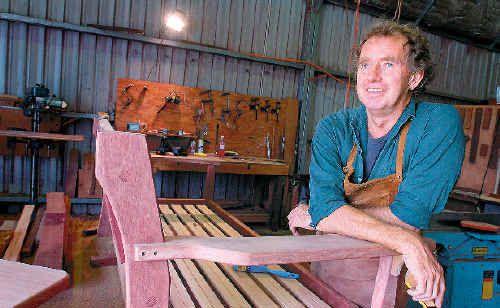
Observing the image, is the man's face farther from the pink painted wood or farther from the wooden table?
the wooden table

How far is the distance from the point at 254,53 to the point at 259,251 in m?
6.15

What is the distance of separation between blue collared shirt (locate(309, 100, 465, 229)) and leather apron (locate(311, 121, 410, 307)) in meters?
0.03

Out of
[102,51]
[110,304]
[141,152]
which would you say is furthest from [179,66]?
[141,152]

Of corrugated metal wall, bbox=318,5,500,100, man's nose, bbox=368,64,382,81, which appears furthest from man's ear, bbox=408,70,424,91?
corrugated metal wall, bbox=318,5,500,100

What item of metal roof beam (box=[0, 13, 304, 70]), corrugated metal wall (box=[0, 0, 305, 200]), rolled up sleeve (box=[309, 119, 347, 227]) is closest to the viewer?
rolled up sleeve (box=[309, 119, 347, 227])

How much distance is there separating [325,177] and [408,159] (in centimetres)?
37

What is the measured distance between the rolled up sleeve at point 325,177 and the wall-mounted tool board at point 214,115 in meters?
4.55

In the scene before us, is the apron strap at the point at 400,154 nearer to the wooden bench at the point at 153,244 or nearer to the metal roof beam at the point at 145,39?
the wooden bench at the point at 153,244

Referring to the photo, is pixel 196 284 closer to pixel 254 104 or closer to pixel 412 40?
pixel 412 40

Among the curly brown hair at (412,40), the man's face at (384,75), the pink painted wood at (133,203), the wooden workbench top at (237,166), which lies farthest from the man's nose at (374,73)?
the wooden workbench top at (237,166)

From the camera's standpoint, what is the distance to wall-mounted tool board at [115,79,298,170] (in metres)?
5.91

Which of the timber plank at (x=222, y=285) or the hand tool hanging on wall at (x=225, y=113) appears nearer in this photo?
the timber plank at (x=222, y=285)

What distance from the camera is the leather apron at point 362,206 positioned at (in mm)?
1750

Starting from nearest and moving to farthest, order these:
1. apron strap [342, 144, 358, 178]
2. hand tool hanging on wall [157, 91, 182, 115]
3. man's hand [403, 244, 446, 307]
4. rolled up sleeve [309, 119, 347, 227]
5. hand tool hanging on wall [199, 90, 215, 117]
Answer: man's hand [403, 244, 446, 307]
rolled up sleeve [309, 119, 347, 227]
apron strap [342, 144, 358, 178]
hand tool hanging on wall [157, 91, 182, 115]
hand tool hanging on wall [199, 90, 215, 117]
